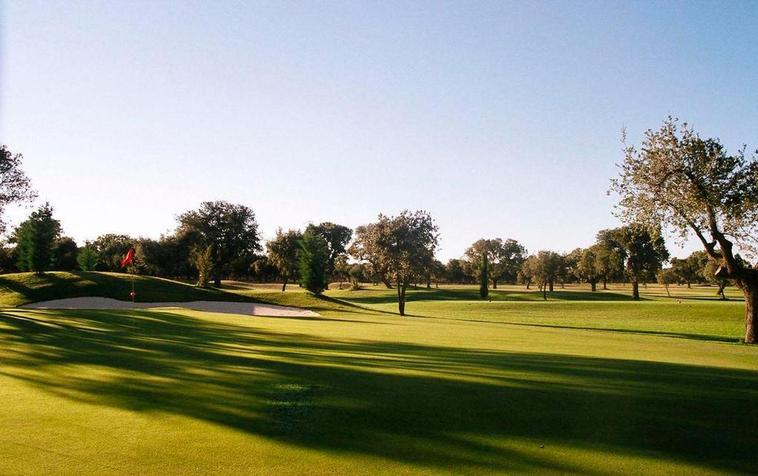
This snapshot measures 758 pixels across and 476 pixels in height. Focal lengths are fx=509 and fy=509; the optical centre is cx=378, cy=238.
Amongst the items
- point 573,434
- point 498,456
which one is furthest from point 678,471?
point 498,456

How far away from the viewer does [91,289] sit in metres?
45.5

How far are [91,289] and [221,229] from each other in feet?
119

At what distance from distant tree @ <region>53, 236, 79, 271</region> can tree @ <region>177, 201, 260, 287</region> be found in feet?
77.4

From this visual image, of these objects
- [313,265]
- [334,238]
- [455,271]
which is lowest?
[313,265]

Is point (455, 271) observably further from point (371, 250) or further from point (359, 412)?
point (359, 412)

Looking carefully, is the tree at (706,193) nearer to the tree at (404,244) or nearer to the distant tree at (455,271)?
the tree at (404,244)

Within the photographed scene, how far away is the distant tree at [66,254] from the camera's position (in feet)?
289

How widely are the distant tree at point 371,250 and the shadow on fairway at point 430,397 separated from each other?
36.8 metres

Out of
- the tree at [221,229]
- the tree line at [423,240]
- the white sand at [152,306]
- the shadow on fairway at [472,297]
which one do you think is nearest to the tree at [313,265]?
the tree line at [423,240]

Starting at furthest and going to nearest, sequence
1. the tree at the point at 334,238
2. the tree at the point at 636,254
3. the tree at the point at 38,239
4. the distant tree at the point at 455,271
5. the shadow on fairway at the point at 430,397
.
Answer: the distant tree at the point at 455,271 < the tree at the point at 334,238 < the tree at the point at 636,254 < the tree at the point at 38,239 < the shadow on fairway at the point at 430,397

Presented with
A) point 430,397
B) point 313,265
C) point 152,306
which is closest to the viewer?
point 430,397

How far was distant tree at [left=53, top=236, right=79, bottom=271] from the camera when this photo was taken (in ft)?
289

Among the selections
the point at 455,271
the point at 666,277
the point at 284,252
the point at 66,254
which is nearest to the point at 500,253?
the point at 455,271

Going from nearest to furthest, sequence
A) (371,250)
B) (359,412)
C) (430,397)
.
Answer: (359,412), (430,397), (371,250)
